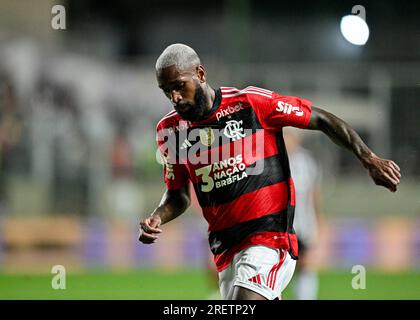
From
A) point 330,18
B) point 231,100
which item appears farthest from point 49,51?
point 231,100

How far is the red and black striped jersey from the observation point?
551 centimetres

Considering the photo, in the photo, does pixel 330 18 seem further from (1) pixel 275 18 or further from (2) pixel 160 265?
(2) pixel 160 265

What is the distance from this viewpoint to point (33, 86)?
49.7 feet

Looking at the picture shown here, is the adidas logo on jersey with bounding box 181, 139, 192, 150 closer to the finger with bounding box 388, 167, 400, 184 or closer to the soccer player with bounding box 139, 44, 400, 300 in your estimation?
the soccer player with bounding box 139, 44, 400, 300

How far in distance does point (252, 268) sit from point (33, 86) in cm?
1054

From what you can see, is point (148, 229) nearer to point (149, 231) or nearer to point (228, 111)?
point (149, 231)

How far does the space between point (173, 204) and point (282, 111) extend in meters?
0.98

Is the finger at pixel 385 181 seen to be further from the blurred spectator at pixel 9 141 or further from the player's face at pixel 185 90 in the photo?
the blurred spectator at pixel 9 141

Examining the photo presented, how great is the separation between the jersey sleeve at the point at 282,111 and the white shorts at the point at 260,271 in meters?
0.81

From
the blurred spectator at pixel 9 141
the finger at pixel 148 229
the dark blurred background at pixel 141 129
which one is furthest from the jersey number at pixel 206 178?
the blurred spectator at pixel 9 141

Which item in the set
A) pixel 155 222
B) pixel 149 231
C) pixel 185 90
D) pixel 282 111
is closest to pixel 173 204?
pixel 155 222

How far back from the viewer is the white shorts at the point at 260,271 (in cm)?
532

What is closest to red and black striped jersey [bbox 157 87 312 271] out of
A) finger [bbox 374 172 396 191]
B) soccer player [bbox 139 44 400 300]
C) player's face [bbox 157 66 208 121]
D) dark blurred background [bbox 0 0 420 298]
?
soccer player [bbox 139 44 400 300]

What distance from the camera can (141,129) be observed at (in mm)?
14461
